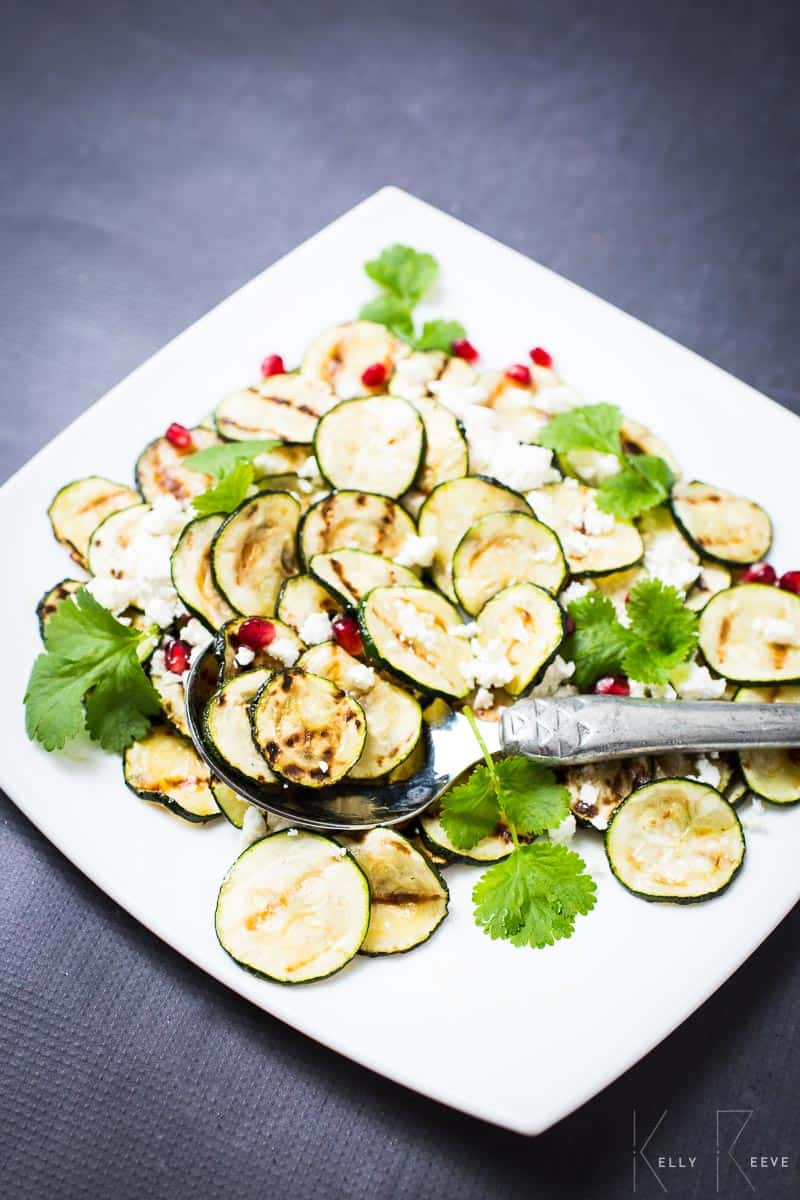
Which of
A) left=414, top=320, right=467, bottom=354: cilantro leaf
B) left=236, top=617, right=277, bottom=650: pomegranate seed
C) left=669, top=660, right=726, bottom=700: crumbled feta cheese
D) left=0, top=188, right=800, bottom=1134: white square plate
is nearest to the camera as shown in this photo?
left=0, top=188, right=800, bottom=1134: white square plate

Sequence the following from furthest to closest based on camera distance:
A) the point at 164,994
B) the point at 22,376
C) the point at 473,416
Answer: the point at 22,376 → the point at 473,416 → the point at 164,994

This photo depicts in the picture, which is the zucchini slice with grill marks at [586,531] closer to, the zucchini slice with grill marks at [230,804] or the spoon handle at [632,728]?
the spoon handle at [632,728]

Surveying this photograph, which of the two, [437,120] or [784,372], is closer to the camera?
[784,372]

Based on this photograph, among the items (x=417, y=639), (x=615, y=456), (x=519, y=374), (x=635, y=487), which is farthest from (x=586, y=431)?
(x=417, y=639)

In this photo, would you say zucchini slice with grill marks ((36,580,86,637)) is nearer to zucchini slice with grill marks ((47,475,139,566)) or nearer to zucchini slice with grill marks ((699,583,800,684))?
zucchini slice with grill marks ((47,475,139,566))

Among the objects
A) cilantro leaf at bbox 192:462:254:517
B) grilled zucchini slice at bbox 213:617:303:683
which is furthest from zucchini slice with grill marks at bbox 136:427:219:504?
grilled zucchini slice at bbox 213:617:303:683

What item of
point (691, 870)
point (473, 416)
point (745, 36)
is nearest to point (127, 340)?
point (473, 416)

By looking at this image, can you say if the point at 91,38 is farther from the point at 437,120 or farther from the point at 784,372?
the point at 784,372
